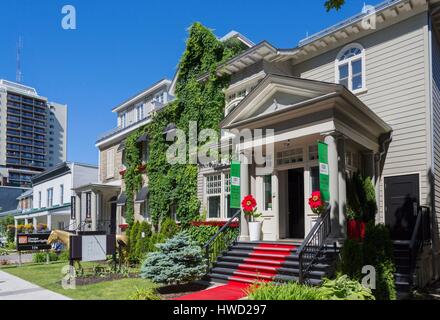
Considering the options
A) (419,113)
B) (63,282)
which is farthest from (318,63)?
(63,282)

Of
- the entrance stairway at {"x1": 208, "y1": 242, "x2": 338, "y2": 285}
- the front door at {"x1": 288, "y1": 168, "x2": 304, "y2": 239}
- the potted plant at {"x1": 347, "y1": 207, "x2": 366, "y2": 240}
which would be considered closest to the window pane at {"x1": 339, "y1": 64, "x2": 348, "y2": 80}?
the front door at {"x1": 288, "y1": 168, "x2": 304, "y2": 239}

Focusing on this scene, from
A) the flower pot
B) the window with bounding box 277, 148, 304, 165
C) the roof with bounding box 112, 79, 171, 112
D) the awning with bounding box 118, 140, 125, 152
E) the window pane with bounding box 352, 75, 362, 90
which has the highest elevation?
the roof with bounding box 112, 79, 171, 112

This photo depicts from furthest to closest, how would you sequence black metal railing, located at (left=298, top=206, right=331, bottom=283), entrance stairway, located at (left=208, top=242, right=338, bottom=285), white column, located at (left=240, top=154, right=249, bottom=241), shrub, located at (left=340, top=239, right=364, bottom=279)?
white column, located at (left=240, top=154, right=249, bottom=241), entrance stairway, located at (left=208, top=242, right=338, bottom=285), black metal railing, located at (left=298, top=206, right=331, bottom=283), shrub, located at (left=340, top=239, right=364, bottom=279)

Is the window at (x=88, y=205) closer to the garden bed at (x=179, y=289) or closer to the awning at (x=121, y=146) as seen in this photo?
the awning at (x=121, y=146)

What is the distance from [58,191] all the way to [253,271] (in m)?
29.4

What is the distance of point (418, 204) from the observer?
11.6 m

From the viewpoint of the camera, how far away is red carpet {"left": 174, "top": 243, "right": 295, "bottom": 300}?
355 inches

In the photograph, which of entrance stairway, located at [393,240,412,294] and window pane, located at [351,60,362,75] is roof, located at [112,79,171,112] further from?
entrance stairway, located at [393,240,412,294]

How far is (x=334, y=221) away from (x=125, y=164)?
51.8 ft

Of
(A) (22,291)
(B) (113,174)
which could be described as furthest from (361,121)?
(B) (113,174)

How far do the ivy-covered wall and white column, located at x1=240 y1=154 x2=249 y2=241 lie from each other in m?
4.00

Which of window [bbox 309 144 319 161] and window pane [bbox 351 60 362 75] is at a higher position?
window pane [bbox 351 60 362 75]

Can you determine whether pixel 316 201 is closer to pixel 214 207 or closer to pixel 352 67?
pixel 352 67

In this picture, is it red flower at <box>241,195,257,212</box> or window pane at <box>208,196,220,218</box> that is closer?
red flower at <box>241,195,257,212</box>
